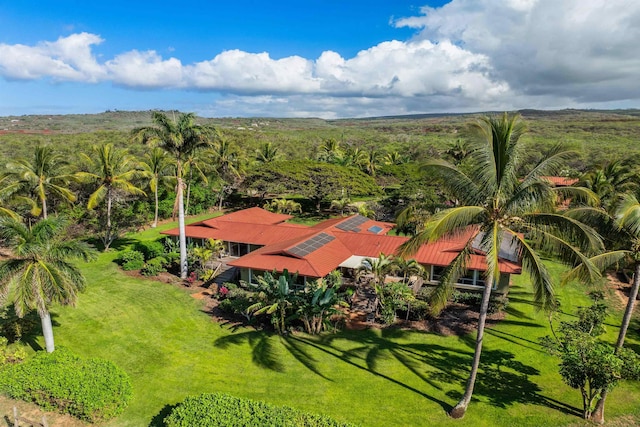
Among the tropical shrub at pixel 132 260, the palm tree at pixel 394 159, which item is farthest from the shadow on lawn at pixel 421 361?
the palm tree at pixel 394 159

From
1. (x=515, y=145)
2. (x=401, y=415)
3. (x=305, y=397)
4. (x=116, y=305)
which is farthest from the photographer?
(x=116, y=305)

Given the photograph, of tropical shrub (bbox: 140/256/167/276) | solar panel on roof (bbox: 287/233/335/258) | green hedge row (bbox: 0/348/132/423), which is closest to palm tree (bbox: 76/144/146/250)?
tropical shrub (bbox: 140/256/167/276)

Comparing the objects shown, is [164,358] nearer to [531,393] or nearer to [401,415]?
[401,415]

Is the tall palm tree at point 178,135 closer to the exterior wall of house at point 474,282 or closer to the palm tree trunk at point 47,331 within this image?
the palm tree trunk at point 47,331

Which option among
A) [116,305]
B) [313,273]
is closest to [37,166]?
[116,305]

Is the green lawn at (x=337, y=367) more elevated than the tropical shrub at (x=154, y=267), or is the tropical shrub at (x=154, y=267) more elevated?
the tropical shrub at (x=154, y=267)

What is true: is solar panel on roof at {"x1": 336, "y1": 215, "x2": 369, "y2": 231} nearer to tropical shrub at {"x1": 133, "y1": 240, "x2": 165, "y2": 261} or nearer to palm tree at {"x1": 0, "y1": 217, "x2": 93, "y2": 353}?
tropical shrub at {"x1": 133, "y1": 240, "x2": 165, "y2": 261}

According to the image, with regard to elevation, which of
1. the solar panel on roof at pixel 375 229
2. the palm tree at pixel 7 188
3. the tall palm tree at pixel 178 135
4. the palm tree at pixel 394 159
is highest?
the tall palm tree at pixel 178 135
